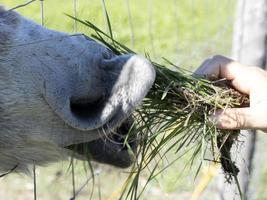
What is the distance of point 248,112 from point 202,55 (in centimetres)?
403

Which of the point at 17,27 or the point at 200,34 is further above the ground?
the point at 17,27

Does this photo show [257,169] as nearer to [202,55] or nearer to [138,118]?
[202,55]

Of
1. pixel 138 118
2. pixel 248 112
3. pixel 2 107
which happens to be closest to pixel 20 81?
pixel 2 107

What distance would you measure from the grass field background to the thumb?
0.28 meters

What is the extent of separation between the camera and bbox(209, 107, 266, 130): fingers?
2.23 metres

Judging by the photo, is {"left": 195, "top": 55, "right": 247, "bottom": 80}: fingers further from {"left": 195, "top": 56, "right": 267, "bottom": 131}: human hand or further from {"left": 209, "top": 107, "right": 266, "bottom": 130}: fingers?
{"left": 209, "top": 107, "right": 266, "bottom": 130}: fingers

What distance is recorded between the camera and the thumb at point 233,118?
2230 mm

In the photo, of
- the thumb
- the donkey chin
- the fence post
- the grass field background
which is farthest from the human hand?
the fence post

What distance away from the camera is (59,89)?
1.96m

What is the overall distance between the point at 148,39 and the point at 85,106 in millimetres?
6684

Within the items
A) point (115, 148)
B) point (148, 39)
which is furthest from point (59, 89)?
point (148, 39)

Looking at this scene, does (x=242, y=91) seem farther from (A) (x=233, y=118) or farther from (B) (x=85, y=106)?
(B) (x=85, y=106)

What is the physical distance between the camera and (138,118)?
218 centimetres

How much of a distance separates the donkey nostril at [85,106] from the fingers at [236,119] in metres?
0.40
